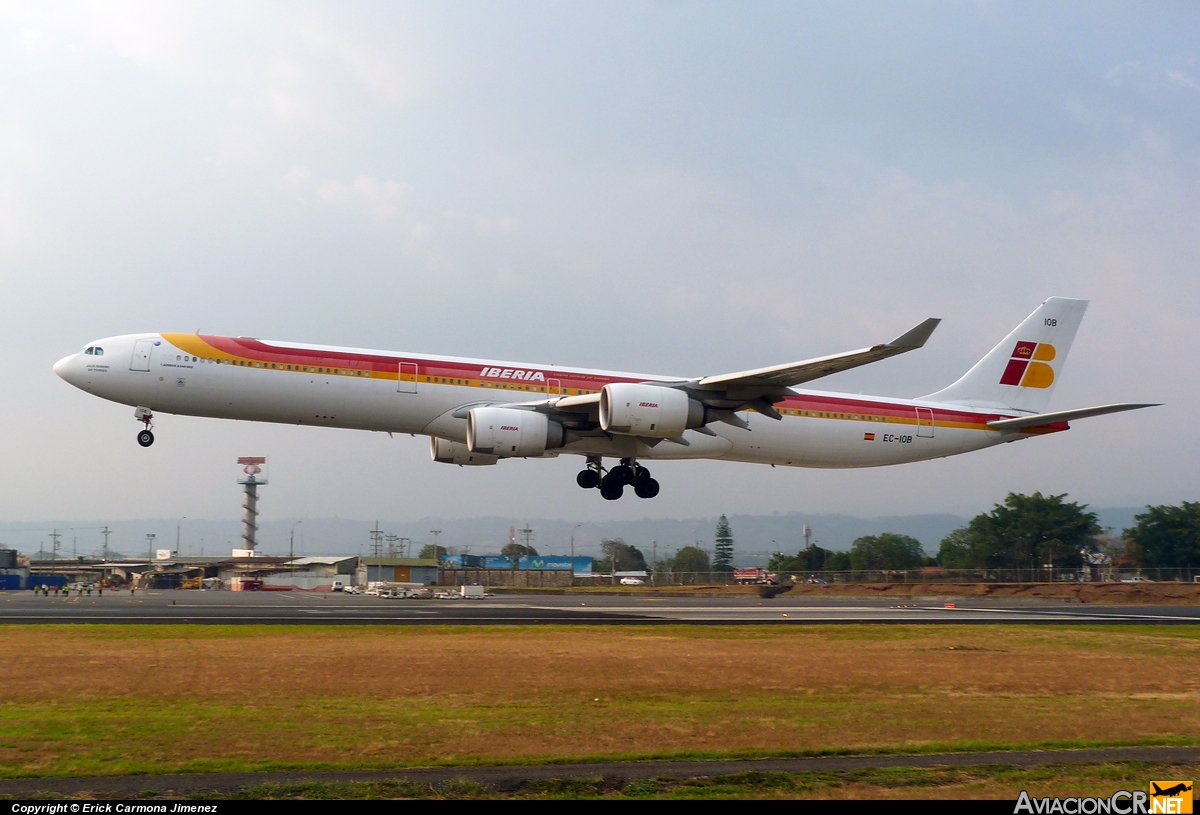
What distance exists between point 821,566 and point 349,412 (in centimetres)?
10451

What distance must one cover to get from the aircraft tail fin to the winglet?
15.3 m

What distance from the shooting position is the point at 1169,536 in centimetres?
8962

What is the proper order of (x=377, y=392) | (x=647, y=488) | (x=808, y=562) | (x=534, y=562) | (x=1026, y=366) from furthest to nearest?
(x=534, y=562), (x=808, y=562), (x=1026, y=366), (x=647, y=488), (x=377, y=392)

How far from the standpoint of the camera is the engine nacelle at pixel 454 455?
129 ft

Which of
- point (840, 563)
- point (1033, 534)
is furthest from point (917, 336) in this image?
point (840, 563)

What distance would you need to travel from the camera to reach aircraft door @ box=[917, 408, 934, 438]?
4181 centimetres

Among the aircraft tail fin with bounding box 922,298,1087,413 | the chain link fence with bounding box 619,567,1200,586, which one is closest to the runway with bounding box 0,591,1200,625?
the aircraft tail fin with bounding box 922,298,1087,413

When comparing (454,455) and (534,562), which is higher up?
(454,455)

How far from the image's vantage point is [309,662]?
2189 centimetres

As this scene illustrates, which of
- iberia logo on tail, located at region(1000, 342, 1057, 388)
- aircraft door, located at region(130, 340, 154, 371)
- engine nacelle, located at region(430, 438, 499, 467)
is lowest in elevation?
engine nacelle, located at region(430, 438, 499, 467)

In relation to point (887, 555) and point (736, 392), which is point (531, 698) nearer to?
point (736, 392)

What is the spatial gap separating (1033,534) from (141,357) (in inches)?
3845

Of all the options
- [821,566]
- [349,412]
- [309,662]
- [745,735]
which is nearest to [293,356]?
[349,412]

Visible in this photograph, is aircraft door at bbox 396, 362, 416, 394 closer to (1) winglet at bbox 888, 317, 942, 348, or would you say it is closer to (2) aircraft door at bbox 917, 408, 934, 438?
(1) winglet at bbox 888, 317, 942, 348
